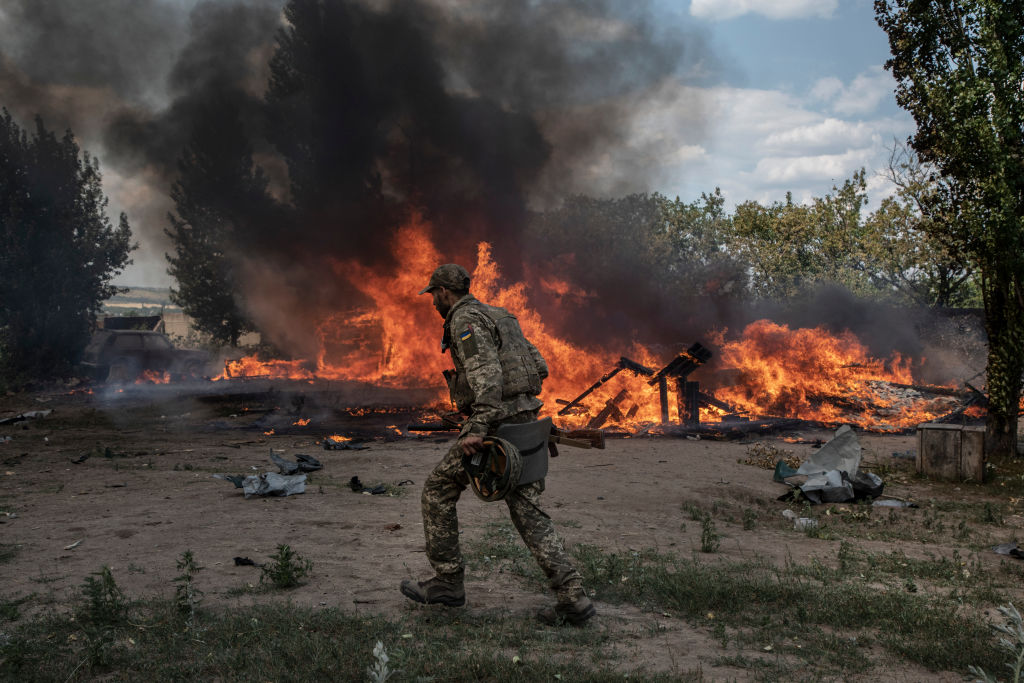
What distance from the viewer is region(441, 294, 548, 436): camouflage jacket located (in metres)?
3.88

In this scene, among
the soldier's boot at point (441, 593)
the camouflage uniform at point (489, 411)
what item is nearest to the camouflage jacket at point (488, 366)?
the camouflage uniform at point (489, 411)

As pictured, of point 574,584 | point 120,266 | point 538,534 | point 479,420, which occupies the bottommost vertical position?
point 574,584

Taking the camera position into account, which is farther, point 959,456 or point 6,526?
point 959,456

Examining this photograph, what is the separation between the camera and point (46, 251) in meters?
21.1

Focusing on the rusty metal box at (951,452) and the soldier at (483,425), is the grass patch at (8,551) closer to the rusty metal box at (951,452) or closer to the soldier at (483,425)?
the soldier at (483,425)

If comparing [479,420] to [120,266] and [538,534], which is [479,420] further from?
[120,266]

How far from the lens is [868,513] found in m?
7.43

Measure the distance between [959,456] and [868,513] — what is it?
2.80m

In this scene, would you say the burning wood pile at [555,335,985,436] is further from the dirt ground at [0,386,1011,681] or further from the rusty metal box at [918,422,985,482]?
the rusty metal box at [918,422,985,482]

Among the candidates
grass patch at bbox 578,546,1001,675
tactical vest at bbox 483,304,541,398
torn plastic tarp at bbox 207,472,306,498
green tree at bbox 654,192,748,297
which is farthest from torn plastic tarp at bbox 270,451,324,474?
green tree at bbox 654,192,748,297

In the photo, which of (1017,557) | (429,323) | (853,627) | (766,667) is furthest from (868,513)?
(429,323)

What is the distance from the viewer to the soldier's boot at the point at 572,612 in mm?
3921

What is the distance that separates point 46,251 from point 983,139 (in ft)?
77.2

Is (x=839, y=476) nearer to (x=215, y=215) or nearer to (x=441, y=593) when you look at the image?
(x=441, y=593)
